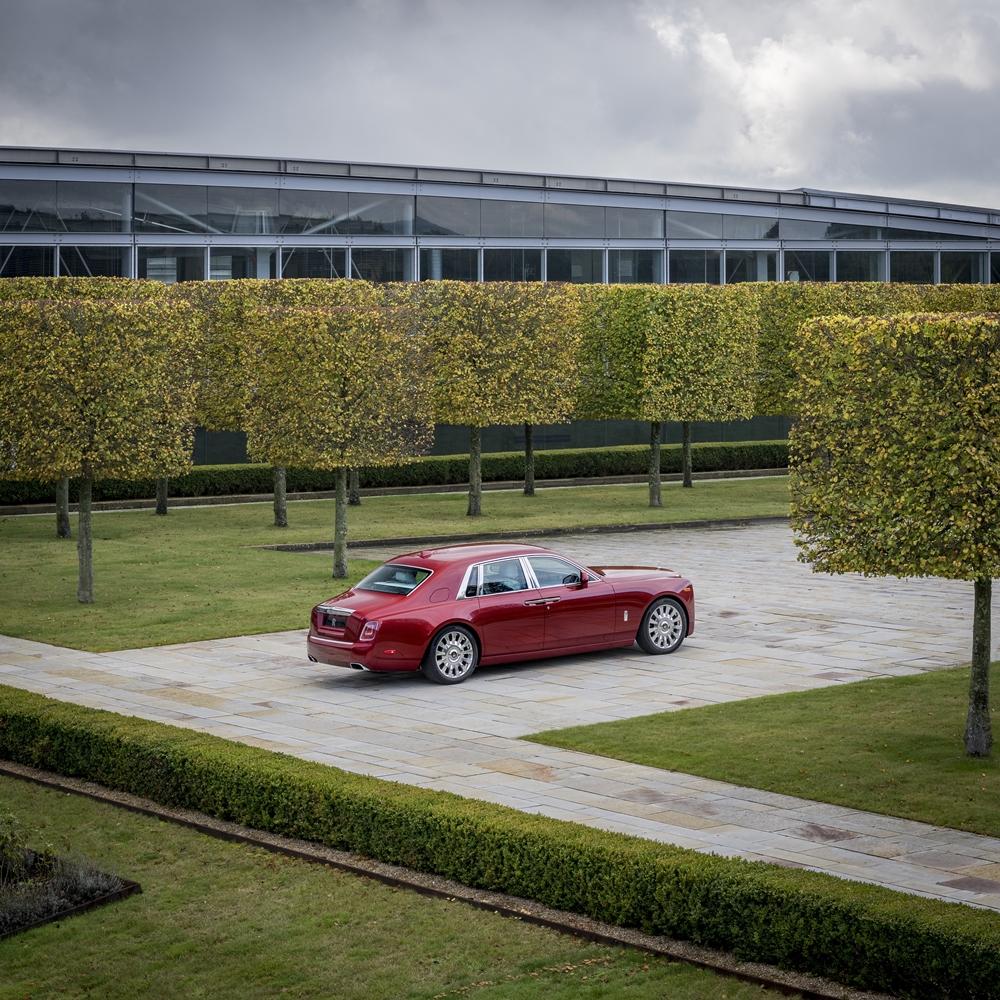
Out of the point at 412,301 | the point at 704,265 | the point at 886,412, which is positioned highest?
the point at 704,265

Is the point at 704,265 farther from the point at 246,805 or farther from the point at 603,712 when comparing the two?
the point at 246,805

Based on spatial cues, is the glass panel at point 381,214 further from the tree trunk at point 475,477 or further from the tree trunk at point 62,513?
the tree trunk at point 62,513

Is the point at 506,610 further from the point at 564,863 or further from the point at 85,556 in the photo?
the point at 85,556

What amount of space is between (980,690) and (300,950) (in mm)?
7367

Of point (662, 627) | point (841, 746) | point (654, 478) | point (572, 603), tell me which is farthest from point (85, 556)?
point (654, 478)

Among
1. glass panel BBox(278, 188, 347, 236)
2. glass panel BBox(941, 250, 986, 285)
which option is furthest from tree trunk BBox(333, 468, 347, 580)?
glass panel BBox(941, 250, 986, 285)

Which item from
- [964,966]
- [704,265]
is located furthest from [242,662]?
[704,265]

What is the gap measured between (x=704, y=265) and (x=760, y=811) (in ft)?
174

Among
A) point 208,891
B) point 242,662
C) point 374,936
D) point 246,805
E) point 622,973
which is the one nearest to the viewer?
point 622,973

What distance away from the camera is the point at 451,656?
17734 millimetres

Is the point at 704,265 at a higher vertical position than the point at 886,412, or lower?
higher

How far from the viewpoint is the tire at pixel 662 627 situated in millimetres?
19391

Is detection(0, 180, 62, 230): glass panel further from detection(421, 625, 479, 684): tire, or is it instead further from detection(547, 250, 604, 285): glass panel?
detection(421, 625, 479, 684): tire

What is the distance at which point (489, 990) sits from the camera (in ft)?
29.1
